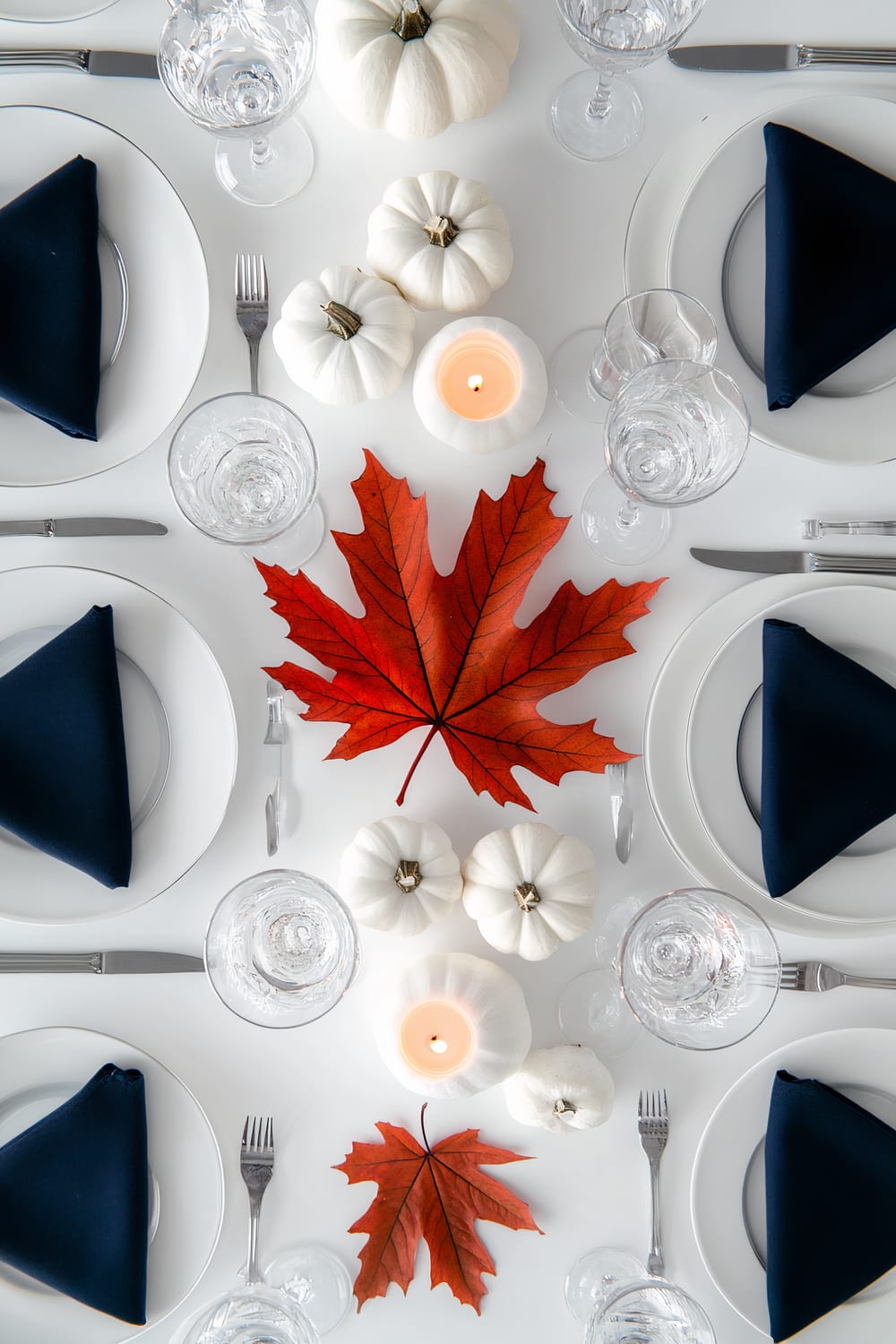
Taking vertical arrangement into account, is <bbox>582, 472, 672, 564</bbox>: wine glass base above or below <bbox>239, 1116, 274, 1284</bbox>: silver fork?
above

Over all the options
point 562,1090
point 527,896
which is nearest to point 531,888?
point 527,896

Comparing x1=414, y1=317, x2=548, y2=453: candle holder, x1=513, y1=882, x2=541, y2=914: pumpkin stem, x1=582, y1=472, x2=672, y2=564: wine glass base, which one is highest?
x1=414, y1=317, x2=548, y2=453: candle holder

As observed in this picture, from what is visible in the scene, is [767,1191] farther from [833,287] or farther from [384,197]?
[384,197]

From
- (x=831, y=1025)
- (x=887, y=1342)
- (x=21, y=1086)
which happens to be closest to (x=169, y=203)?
(x=21, y=1086)

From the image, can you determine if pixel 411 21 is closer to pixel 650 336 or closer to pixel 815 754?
pixel 650 336

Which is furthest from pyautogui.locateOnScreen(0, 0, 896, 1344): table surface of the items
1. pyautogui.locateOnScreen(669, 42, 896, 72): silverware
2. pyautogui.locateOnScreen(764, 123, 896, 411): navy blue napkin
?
pyautogui.locateOnScreen(764, 123, 896, 411): navy blue napkin

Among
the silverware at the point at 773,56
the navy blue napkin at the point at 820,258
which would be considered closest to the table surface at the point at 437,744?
the silverware at the point at 773,56

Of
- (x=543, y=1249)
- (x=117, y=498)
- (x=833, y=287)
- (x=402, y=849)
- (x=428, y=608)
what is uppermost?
(x=833, y=287)

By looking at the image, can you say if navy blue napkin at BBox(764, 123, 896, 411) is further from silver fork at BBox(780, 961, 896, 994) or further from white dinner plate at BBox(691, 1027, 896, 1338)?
white dinner plate at BBox(691, 1027, 896, 1338)
